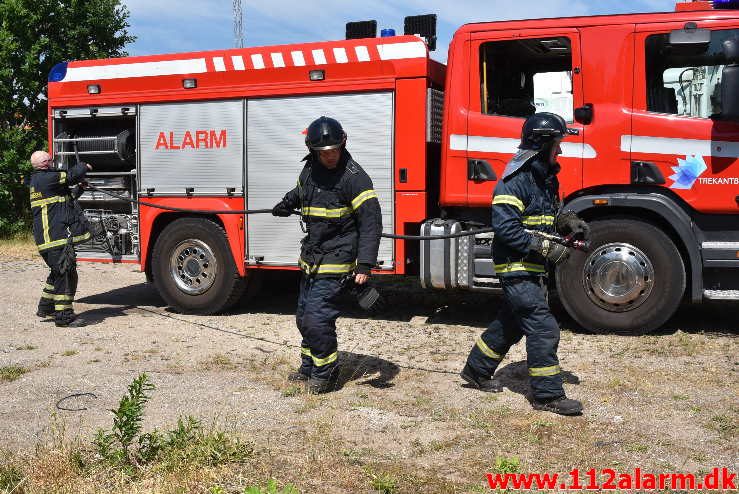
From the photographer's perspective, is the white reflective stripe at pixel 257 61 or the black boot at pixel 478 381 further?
the white reflective stripe at pixel 257 61

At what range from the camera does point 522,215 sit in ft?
15.2

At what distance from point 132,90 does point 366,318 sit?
3.46 meters

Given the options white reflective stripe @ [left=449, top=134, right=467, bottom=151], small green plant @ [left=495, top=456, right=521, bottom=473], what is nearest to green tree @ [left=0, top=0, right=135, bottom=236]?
white reflective stripe @ [left=449, top=134, right=467, bottom=151]

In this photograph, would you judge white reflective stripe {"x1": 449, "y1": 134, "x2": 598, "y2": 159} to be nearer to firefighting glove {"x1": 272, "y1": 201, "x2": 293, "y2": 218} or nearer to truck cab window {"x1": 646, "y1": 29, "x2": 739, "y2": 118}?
truck cab window {"x1": 646, "y1": 29, "x2": 739, "y2": 118}

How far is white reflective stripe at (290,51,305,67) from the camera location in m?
7.13

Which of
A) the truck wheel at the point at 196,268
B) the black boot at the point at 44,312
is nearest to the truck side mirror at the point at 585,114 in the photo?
the truck wheel at the point at 196,268

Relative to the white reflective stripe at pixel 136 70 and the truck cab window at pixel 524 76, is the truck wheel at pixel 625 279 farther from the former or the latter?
the white reflective stripe at pixel 136 70

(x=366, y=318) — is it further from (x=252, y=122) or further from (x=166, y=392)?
(x=166, y=392)

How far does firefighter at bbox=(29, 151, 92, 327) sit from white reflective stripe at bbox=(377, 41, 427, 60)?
314 cm

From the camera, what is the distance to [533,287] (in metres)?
4.62

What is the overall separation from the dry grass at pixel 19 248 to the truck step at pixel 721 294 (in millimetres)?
11083

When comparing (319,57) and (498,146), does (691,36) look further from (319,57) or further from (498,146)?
(319,57)

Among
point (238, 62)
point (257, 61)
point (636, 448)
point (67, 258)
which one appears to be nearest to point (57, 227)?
point (67, 258)

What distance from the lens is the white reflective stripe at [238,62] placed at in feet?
24.2
